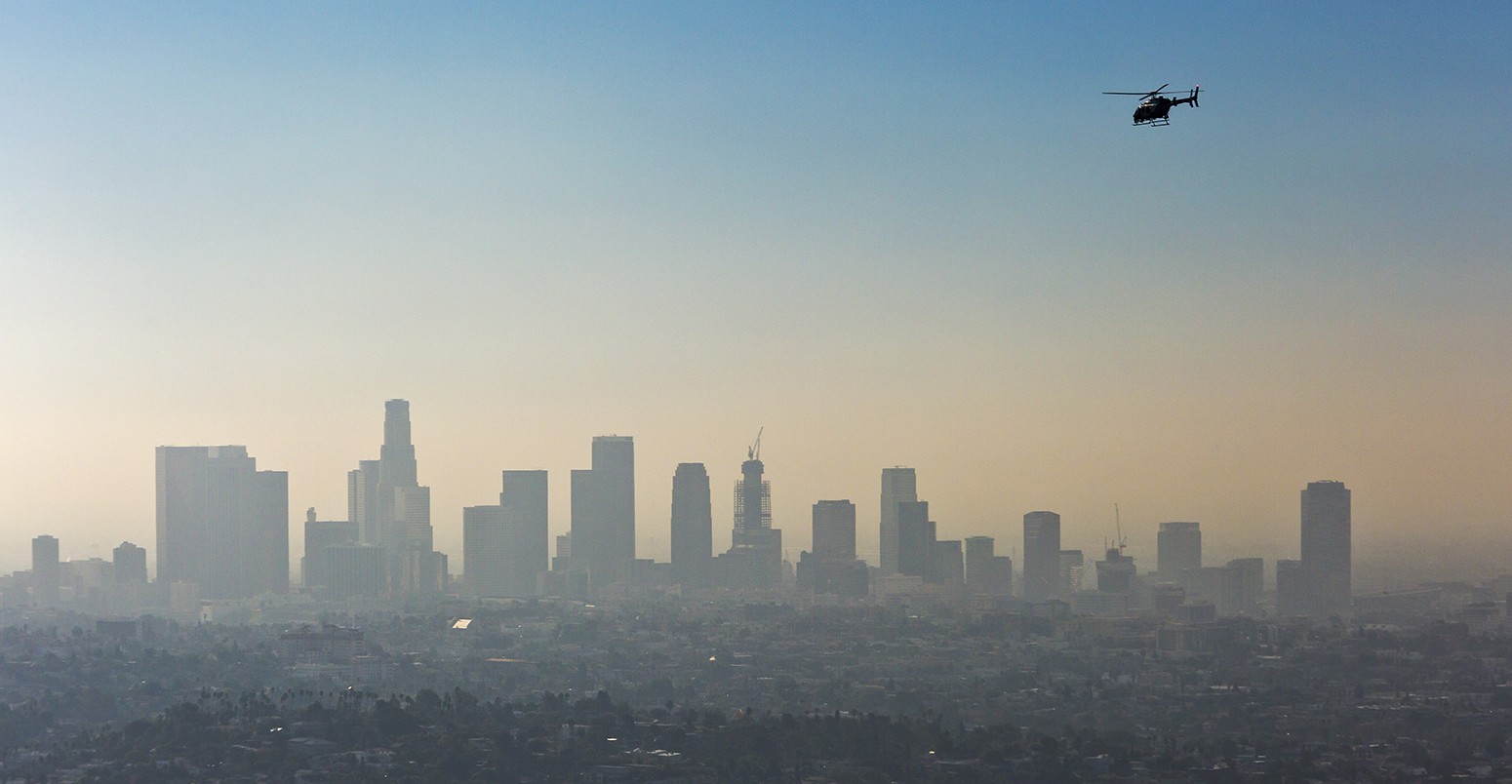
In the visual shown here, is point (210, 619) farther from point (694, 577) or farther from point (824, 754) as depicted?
point (824, 754)

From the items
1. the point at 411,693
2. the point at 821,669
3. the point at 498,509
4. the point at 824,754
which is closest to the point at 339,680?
the point at 411,693

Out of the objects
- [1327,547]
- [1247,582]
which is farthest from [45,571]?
[1327,547]

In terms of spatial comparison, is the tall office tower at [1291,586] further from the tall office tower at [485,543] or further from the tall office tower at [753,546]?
the tall office tower at [485,543]

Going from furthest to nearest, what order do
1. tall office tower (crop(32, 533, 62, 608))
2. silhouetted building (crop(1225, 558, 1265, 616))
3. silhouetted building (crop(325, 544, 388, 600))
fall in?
silhouetted building (crop(325, 544, 388, 600)) → tall office tower (crop(32, 533, 62, 608)) → silhouetted building (crop(1225, 558, 1265, 616))

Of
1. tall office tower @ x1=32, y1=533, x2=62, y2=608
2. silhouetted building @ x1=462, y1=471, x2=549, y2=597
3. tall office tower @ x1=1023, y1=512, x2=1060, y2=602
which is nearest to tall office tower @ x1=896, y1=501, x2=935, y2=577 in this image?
tall office tower @ x1=1023, y1=512, x2=1060, y2=602

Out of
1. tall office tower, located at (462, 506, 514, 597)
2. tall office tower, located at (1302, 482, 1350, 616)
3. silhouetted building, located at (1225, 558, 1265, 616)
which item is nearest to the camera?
Answer: tall office tower, located at (1302, 482, 1350, 616)

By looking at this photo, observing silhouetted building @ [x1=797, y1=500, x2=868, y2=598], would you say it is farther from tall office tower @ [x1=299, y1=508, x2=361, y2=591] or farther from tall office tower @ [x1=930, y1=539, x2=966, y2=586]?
tall office tower @ [x1=299, y1=508, x2=361, y2=591]

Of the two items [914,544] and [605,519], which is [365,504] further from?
[914,544]
